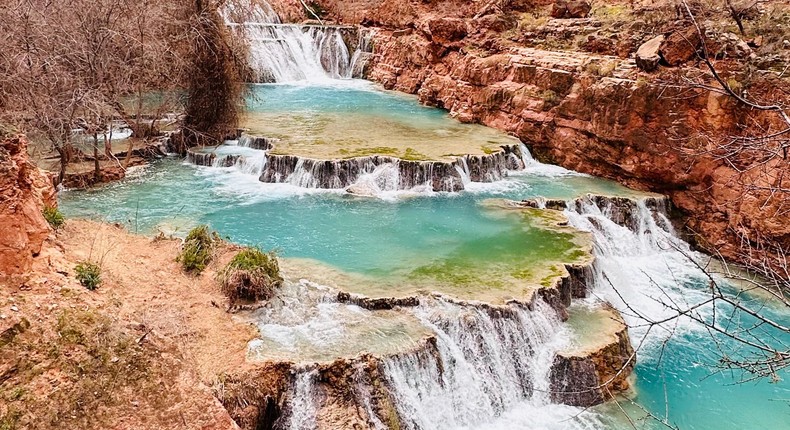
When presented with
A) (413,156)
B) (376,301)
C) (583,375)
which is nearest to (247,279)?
(376,301)

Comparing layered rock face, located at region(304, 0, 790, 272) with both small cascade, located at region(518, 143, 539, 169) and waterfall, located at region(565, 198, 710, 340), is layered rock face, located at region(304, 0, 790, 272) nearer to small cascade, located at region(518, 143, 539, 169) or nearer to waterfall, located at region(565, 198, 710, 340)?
small cascade, located at region(518, 143, 539, 169)

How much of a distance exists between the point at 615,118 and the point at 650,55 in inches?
62.9

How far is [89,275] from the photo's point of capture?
19.7 ft

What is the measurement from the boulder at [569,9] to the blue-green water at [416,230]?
6.76 metres

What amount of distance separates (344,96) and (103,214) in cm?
1272

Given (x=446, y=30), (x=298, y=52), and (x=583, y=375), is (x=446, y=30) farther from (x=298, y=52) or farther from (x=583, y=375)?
(x=583, y=375)

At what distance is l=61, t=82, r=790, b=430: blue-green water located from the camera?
8367 mm

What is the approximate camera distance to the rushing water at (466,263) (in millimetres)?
7527

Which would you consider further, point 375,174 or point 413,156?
point 413,156

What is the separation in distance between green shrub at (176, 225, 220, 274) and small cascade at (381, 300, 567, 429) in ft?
10.4

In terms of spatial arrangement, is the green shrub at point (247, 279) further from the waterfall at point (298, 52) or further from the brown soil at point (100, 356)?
the waterfall at point (298, 52)

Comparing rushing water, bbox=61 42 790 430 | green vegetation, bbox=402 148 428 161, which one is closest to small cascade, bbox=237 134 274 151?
rushing water, bbox=61 42 790 430

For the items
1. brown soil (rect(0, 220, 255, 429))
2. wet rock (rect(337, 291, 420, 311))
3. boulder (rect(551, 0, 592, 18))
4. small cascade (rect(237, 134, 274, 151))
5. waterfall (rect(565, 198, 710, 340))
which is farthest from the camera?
boulder (rect(551, 0, 592, 18))

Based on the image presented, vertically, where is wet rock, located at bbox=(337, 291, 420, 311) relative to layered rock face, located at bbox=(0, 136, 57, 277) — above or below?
below
